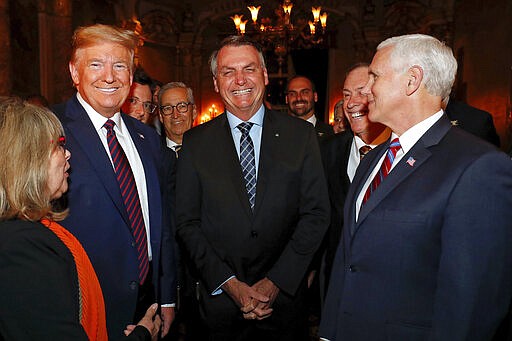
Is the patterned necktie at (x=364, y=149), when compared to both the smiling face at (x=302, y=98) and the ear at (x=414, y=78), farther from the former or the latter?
the smiling face at (x=302, y=98)

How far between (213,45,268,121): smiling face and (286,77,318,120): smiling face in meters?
2.81

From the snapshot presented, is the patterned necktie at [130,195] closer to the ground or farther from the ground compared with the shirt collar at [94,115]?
closer to the ground

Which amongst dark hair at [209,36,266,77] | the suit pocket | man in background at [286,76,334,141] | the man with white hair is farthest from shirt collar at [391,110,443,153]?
man in background at [286,76,334,141]

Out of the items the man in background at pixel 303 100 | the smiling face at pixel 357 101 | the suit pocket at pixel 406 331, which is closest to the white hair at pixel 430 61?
the suit pocket at pixel 406 331

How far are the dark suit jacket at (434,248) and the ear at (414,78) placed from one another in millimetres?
174

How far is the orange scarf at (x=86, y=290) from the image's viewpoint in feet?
4.91

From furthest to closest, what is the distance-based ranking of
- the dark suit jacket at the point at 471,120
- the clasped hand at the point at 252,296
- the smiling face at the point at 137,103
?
the smiling face at the point at 137,103, the dark suit jacket at the point at 471,120, the clasped hand at the point at 252,296

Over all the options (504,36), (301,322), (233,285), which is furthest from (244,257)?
(504,36)

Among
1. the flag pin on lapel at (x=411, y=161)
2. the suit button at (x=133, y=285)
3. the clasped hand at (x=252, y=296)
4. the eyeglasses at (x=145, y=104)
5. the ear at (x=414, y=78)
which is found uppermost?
the ear at (x=414, y=78)

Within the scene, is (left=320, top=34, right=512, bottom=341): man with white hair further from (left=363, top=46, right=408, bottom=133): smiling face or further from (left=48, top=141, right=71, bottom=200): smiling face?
(left=48, top=141, right=71, bottom=200): smiling face

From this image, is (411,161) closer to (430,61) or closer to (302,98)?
(430,61)

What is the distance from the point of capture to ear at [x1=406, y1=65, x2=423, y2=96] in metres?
1.76

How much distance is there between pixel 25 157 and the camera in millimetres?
1371

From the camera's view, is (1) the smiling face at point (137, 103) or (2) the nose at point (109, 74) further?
(1) the smiling face at point (137, 103)
